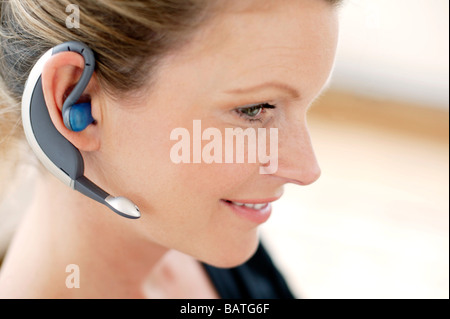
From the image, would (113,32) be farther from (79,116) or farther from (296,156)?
(296,156)

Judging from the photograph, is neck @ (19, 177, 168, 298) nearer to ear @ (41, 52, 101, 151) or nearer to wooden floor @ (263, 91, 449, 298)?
ear @ (41, 52, 101, 151)

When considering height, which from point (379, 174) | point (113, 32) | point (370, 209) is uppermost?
point (379, 174)

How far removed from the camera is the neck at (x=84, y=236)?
101cm

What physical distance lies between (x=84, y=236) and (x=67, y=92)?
0.30 metres

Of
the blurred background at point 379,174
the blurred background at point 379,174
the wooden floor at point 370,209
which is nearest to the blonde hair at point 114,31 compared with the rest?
the blurred background at point 379,174

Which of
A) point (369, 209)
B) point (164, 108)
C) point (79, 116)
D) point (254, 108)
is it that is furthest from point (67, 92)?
point (369, 209)

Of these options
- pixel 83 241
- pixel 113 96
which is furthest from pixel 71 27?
pixel 83 241

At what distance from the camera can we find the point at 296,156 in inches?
35.4

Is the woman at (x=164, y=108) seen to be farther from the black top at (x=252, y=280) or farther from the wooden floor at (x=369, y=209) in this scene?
the wooden floor at (x=369, y=209)

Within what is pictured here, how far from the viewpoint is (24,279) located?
1039 mm

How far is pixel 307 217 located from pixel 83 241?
1.63m

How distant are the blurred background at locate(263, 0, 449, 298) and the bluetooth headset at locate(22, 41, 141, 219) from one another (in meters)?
1.03

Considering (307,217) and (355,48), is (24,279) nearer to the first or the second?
(307,217)
